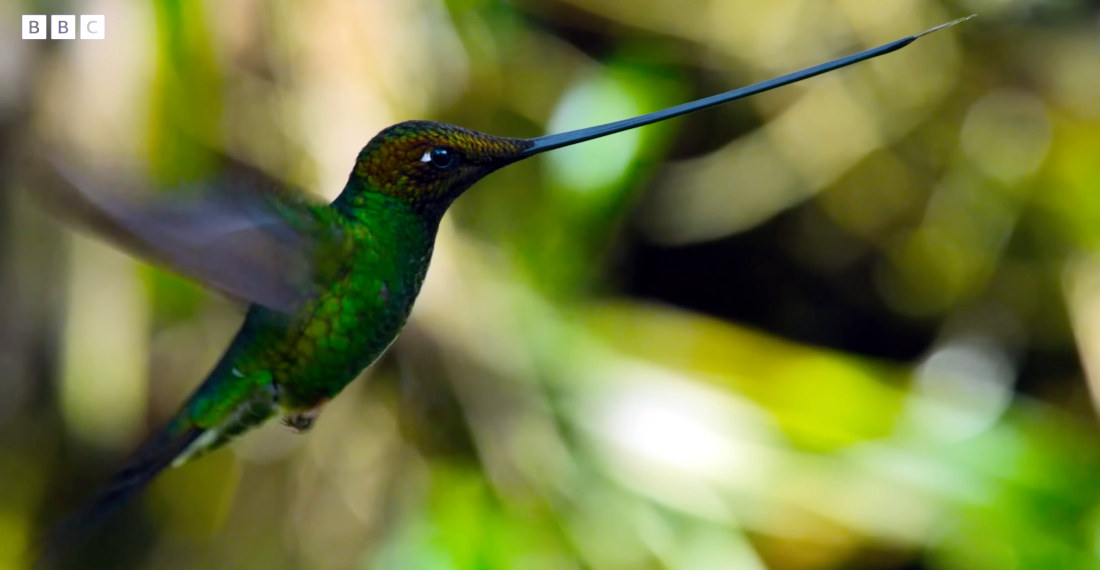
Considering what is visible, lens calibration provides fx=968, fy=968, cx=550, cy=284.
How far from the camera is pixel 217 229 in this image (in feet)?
1.19

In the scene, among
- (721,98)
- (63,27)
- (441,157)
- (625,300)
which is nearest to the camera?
(721,98)

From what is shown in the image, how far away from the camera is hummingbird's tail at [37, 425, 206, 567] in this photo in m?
0.45

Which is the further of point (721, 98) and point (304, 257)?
point (304, 257)

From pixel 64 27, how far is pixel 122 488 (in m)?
0.82

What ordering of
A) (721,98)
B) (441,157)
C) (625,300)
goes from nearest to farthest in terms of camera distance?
1. (721,98)
2. (441,157)
3. (625,300)

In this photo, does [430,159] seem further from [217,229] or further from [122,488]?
[122,488]

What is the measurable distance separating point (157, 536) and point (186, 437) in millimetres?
985

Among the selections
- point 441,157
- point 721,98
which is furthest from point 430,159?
point 721,98

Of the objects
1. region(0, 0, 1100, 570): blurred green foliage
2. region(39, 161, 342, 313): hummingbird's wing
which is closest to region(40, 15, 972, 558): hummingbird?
region(39, 161, 342, 313): hummingbird's wing

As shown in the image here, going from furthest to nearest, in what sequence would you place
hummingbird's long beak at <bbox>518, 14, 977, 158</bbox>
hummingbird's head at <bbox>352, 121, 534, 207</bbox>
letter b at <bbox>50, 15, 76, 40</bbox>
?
letter b at <bbox>50, 15, 76, 40</bbox>
hummingbird's head at <bbox>352, 121, 534, 207</bbox>
hummingbird's long beak at <bbox>518, 14, 977, 158</bbox>

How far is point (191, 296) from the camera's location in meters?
1.20

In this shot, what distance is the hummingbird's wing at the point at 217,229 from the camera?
1.05ft

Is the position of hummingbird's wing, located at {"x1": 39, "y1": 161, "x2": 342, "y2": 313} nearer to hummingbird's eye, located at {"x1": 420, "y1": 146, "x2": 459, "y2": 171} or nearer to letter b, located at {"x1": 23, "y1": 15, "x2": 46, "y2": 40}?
hummingbird's eye, located at {"x1": 420, "y1": 146, "x2": 459, "y2": 171}

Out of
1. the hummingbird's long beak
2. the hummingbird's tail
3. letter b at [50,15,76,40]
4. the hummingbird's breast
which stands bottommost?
the hummingbird's tail
